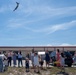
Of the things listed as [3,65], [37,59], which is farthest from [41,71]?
[3,65]

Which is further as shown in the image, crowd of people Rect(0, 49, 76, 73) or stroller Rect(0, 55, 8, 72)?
crowd of people Rect(0, 49, 76, 73)

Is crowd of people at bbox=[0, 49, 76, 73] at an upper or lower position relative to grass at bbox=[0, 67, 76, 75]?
upper

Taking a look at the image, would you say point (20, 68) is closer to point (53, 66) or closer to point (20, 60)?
point (20, 60)

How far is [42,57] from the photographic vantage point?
32.0 meters

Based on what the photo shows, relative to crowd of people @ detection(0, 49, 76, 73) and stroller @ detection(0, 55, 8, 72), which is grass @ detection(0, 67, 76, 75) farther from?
crowd of people @ detection(0, 49, 76, 73)

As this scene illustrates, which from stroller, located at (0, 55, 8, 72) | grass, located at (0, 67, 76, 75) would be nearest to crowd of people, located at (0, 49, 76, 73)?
grass, located at (0, 67, 76, 75)

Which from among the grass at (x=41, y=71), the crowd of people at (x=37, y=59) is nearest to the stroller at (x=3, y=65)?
the grass at (x=41, y=71)

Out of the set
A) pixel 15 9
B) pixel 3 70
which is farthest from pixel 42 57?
pixel 15 9

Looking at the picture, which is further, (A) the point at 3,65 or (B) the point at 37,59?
(B) the point at 37,59

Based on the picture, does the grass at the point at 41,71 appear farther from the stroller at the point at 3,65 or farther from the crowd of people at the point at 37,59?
the crowd of people at the point at 37,59

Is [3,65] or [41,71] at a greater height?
[3,65]

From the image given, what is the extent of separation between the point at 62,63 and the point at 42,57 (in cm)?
277

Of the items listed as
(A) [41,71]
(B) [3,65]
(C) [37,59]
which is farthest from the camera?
(C) [37,59]

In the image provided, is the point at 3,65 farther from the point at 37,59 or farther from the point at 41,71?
the point at 41,71
